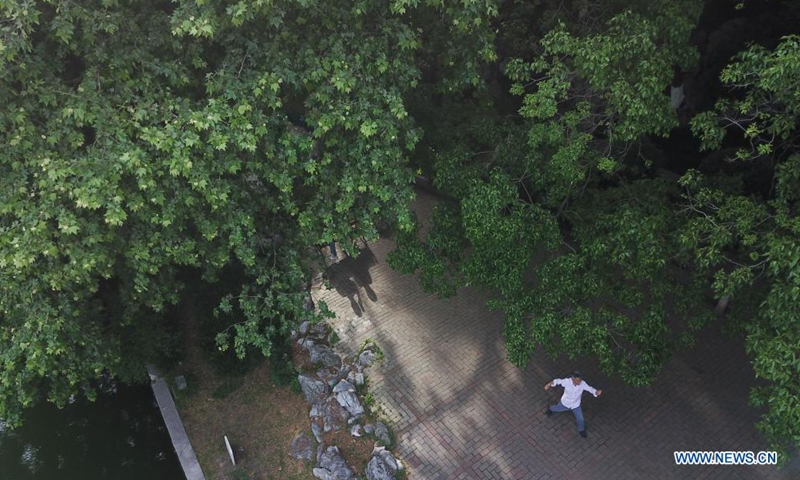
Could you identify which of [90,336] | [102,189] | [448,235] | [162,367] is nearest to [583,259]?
[448,235]

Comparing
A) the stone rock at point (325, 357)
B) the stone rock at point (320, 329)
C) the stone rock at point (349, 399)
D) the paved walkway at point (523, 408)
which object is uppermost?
the stone rock at point (320, 329)

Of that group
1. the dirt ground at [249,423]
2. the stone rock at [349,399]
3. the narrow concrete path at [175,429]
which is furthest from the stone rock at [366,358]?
the narrow concrete path at [175,429]

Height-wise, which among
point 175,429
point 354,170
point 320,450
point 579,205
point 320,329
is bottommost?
A: point 320,450

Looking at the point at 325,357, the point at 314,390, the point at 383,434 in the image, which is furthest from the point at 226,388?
the point at 383,434

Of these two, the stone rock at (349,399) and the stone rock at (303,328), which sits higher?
the stone rock at (303,328)

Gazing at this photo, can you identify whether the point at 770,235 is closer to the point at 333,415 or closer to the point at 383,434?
the point at 383,434

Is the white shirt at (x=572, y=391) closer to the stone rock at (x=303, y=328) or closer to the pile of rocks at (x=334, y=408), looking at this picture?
the pile of rocks at (x=334, y=408)

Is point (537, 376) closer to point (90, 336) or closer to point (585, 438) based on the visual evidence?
point (585, 438)
